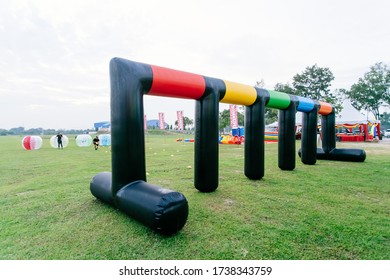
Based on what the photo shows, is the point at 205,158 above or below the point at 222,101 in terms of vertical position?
below

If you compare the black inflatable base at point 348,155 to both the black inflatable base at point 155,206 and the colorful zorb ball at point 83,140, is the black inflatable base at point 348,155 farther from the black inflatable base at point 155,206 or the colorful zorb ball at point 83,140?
the colorful zorb ball at point 83,140

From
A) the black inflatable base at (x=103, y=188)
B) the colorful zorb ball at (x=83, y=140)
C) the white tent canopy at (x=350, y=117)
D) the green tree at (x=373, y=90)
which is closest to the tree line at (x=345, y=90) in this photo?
the green tree at (x=373, y=90)

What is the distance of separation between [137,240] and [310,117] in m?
7.01

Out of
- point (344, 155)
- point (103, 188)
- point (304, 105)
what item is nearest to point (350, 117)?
point (344, 155)

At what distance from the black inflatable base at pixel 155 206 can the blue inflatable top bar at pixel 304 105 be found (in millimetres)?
5594

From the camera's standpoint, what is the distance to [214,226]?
2939 mm

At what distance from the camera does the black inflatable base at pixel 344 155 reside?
8.08 metres

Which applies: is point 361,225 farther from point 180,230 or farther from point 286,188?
point 180,230

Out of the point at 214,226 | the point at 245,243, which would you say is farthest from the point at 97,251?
the point at 245,243

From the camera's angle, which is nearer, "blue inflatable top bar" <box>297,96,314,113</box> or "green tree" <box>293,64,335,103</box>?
"blue inflatable top bar" <box>297,96,314,113</box>

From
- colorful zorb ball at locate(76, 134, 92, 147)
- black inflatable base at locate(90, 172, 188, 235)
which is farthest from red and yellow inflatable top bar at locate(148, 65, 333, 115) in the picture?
colorful zorb ball at locate(76, 134, 92, 147)

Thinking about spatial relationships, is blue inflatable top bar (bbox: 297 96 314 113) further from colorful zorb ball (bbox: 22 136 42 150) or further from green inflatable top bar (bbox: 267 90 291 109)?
colorful zorb ball (bbox: 22 136 42 150)

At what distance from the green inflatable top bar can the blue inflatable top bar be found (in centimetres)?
75

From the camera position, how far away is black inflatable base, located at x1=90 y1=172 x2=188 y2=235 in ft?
8.30
